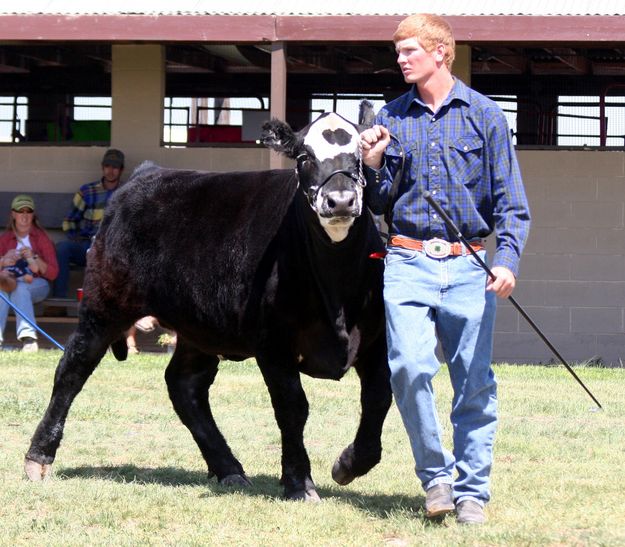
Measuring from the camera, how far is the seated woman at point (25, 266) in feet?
44.2

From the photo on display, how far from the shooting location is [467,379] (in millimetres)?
5410

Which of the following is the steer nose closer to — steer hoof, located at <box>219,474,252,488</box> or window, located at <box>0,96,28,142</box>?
steer hoof, located at <box>219,474,252,488</box>

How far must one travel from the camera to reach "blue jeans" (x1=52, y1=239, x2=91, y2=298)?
14.0 m

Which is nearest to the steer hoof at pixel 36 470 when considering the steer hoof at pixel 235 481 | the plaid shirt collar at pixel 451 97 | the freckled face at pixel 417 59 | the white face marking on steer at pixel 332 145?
the steer hoof at pixel 235 481

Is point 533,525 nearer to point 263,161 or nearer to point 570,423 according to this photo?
point 570,423

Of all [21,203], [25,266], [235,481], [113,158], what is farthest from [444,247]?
[21,203]

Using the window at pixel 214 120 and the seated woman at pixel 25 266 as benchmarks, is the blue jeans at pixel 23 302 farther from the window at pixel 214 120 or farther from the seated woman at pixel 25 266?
the window at pixel 214 120

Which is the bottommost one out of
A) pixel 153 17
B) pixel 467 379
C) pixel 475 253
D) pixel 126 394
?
pixel 126 394

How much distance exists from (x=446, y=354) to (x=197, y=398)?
2214mm

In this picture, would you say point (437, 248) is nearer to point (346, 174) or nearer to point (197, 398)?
point (346, 174)

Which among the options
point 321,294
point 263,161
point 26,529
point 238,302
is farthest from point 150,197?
point 263,161

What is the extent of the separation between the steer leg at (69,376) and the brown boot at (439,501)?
2472 millimetres

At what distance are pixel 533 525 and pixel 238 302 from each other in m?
1.88

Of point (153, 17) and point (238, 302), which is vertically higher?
point (153, 17)
